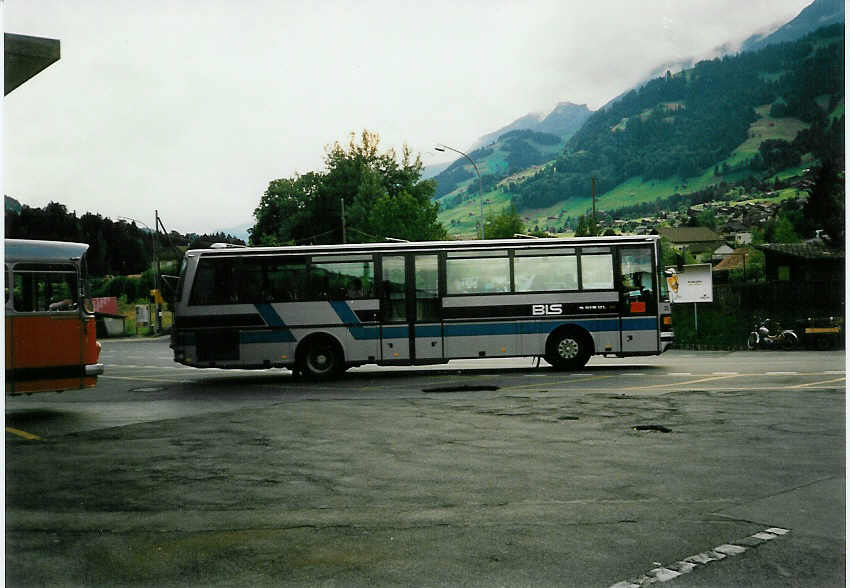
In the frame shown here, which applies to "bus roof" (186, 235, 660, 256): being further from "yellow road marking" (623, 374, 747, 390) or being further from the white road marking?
the white road marking

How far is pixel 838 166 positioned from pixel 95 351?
9.73 metres

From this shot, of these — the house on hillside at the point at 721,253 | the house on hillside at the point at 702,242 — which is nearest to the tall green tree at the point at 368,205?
the house on hillside at the point at 721,253

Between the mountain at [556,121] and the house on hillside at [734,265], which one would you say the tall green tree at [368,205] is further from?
the mountain at [556,121]

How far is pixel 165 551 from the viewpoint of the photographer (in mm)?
4656

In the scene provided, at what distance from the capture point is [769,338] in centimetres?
2495

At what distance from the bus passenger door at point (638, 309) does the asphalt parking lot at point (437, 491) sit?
185 inches

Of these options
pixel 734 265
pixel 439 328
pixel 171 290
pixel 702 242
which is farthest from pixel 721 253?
pixel 171 290

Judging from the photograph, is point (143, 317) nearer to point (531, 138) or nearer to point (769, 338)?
point (769, 338)

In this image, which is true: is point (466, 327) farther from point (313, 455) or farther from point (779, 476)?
point (779, 476)

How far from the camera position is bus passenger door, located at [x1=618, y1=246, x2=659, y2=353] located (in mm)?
16984

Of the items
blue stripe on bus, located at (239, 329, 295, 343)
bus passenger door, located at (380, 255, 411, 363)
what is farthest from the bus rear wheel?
bus passenger door, located at (380, 255, 411, 363)

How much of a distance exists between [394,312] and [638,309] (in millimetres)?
5016

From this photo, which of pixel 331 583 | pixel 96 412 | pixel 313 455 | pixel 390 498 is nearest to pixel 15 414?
pixel 96 412

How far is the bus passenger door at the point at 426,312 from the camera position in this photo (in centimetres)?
1667
